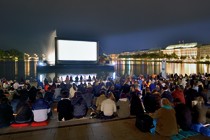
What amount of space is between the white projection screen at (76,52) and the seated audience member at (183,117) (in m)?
23.5

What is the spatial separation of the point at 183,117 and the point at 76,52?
79.3 feet

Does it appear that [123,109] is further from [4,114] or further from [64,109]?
[4,114]

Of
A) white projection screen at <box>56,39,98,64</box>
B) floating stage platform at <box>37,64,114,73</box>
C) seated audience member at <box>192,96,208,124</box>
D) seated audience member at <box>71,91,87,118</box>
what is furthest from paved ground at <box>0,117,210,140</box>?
floating stage platform at <box>37,64,114,73</box>

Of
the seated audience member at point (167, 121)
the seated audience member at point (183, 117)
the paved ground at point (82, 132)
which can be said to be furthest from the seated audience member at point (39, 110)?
the seated audience member at point (183, 117)

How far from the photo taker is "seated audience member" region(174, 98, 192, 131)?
4.16m

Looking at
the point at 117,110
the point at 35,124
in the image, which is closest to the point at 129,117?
the point at 117,110

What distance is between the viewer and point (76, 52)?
27.2 metres

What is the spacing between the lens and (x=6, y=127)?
4434 millimetres

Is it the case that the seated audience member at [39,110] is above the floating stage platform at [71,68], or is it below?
below

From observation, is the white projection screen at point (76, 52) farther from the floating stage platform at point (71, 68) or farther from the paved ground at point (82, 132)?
the paved ground at point (82, 132)

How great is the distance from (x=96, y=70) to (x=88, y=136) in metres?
24.5

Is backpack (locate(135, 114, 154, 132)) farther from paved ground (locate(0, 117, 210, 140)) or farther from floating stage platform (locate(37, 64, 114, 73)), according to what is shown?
floating stage platform (locate(37, 64, 114, 73))

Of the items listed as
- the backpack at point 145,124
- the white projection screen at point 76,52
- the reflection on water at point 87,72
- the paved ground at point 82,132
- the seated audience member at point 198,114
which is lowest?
the paved ground at point 82,132

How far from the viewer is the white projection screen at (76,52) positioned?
26344 mm
